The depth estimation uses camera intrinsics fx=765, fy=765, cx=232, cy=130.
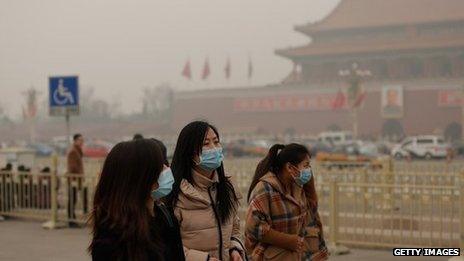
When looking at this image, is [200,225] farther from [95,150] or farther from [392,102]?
[392,102]

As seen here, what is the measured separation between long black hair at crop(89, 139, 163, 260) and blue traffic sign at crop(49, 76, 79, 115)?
707cm

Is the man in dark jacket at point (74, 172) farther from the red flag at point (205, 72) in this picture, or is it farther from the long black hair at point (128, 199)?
the red flag at point (205, 72)

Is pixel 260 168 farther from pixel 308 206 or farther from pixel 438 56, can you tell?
pixel 438 56

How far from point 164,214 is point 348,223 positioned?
16.6 ft

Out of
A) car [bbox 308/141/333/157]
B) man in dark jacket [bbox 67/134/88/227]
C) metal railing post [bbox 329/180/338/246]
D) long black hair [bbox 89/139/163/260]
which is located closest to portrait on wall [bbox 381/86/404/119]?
car [bbox 308/141/333/157]

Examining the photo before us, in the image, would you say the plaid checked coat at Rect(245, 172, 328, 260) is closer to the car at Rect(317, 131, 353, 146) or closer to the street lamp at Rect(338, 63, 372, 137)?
the car at Rect(317, 131, 353, 146)

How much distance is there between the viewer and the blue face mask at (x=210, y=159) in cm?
301

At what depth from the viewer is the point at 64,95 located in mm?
9305

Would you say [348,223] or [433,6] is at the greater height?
[433,6]

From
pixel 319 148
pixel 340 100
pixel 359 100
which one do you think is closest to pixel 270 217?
pixel 319 148

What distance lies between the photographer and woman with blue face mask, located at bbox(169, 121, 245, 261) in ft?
9.59

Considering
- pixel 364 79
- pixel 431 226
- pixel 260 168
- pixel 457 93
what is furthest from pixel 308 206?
pixel 364 79

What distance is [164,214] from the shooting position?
2414 millimetres

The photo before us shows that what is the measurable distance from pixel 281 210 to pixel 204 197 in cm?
66
